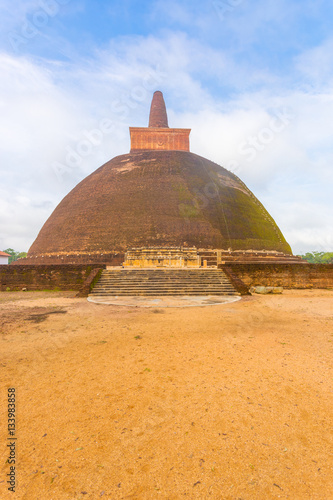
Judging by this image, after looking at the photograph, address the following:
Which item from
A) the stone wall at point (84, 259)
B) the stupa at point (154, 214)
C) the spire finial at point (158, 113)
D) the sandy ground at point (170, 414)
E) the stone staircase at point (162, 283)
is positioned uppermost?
the spire finial at point (158, 113)

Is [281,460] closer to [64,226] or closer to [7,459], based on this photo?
[7,459]

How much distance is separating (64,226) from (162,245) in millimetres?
8197

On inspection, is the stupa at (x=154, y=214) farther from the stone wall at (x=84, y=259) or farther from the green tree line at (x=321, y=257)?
the green tree line at (x=321, y=257)

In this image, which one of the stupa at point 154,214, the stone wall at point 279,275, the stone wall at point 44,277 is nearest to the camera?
the stone wall at point 44,277

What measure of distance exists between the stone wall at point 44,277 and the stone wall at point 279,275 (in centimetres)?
668

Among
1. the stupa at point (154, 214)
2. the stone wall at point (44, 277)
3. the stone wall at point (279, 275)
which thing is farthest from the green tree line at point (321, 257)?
the stone wall at point (44, 277)

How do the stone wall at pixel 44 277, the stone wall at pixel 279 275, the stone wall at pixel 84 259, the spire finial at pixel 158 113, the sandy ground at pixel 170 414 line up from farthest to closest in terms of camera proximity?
the spire finial at pixel 158 113, the stone wall at pixel 84 259, the stone wall at pixel 279 275, the stone wall at pixel 44 277, the sandy ground at pixel 170 414

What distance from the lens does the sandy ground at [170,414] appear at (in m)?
1.47

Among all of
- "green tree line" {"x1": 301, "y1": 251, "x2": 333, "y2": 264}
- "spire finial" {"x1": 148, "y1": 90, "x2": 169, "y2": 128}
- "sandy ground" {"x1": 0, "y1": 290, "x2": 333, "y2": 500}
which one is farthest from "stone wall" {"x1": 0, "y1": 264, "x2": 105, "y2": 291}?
"green tree line" {"x1": 301, "y1": 251, "x2": 333, "y2": 264}

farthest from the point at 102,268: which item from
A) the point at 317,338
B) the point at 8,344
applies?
the point at 317,338

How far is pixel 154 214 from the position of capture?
1758cm

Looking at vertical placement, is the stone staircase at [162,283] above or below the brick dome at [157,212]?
below

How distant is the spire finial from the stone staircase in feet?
68.3

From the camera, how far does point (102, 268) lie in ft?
37.2
